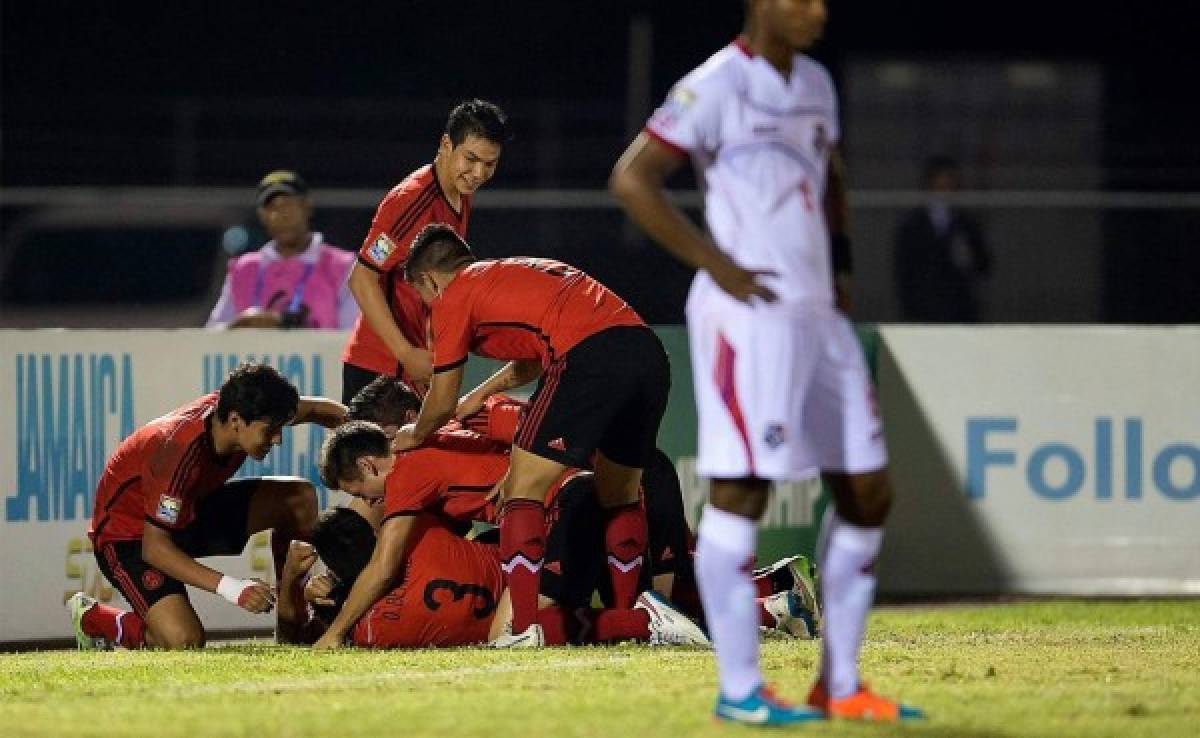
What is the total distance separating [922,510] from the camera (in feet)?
44.7

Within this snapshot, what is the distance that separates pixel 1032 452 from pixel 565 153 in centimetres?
831

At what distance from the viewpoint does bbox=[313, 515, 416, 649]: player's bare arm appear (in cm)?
999

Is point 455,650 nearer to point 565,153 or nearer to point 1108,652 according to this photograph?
point 1108,652

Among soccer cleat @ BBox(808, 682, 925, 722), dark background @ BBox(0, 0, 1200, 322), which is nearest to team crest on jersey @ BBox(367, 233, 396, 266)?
soccer cleat @ BBox(808, 682, 925, 722)

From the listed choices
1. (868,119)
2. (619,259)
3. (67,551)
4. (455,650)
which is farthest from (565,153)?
(455,650)

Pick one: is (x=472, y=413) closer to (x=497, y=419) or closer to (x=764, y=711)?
(x=497, y=419)

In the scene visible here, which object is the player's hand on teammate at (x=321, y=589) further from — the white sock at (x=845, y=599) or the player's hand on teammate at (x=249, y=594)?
the white sock at (x=845, y=599)

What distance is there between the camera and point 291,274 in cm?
Result: 1416

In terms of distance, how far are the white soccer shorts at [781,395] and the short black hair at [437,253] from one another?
2951mm

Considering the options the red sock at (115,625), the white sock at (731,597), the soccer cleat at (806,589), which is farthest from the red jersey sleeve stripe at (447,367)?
the white sock at (731,597)

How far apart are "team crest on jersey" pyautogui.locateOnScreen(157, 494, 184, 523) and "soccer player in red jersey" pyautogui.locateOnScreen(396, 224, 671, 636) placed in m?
1.06

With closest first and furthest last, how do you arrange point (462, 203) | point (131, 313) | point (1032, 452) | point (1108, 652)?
1. point (1108, 652)
2. point (462, 203)
3. point (1032, 452)
4. point (131, 313)

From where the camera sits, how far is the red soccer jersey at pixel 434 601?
1010 centimetres

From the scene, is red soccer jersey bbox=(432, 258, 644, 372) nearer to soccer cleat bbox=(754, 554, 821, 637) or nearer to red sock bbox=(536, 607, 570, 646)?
red sock bbox=(536, 607, 570, 646)
